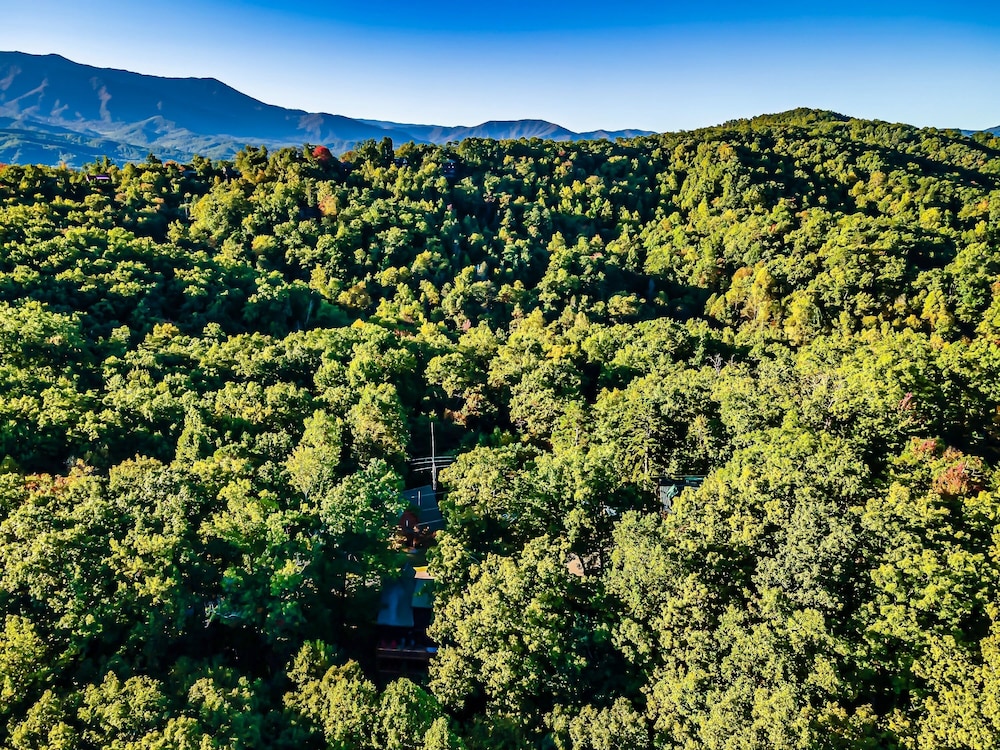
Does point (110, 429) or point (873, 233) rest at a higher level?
point (873, 233)

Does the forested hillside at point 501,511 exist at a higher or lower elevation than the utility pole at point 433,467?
higher

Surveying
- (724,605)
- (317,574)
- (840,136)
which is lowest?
(317,574)

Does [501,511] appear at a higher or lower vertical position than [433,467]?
higher

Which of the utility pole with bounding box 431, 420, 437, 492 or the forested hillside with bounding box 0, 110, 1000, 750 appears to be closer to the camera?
the forested hillside with bounding box 0, 110, 1000, 750

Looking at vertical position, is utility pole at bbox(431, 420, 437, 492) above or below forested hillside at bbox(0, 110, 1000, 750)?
below

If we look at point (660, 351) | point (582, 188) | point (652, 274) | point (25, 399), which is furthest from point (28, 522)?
point (582, 188)

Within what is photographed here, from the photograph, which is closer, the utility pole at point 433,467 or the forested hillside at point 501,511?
the forested hillside at point 501,511

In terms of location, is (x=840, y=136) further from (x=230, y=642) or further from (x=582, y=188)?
(x=230, y=642)

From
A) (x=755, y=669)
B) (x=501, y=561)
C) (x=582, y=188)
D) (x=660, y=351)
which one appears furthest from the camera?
(x=582, y=188)
